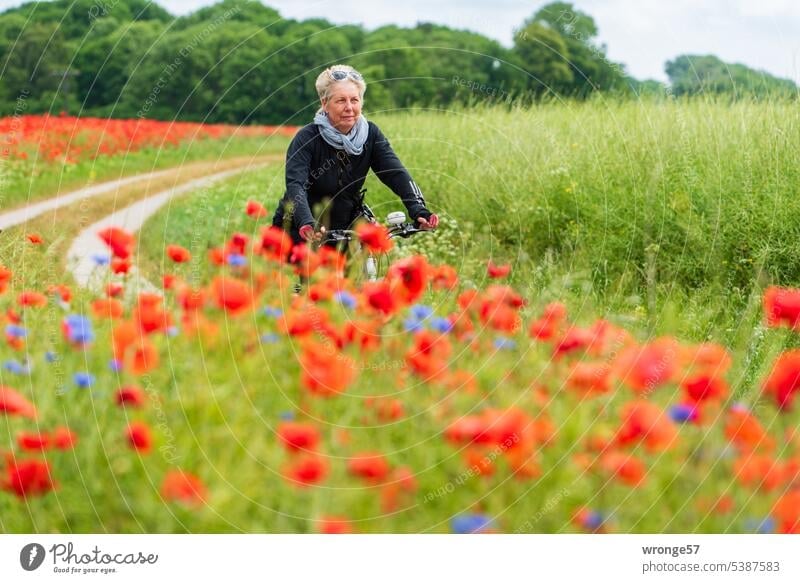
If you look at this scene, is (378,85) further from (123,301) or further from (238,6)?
(123,301)

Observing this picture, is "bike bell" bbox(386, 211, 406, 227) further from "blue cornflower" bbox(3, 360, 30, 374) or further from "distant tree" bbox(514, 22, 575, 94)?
"blue cornflower" bbox(3, 360, 30, 374)

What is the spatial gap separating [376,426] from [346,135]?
5.50 ft

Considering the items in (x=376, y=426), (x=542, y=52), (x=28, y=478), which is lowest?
(x=28, y=478)

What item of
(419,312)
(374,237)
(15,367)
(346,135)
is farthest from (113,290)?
(346,135)

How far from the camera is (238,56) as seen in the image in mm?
3730

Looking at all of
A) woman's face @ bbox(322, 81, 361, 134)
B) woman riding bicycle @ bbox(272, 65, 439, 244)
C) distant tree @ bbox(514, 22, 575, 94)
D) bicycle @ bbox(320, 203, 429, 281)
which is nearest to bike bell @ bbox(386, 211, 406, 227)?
bicycle @ bbox(320, 203, 429, 281)

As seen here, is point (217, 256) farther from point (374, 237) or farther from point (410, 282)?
point (410, 282)

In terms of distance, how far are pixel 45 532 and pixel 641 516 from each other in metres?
1.19

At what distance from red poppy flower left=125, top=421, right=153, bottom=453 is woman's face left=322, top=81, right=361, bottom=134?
176cm

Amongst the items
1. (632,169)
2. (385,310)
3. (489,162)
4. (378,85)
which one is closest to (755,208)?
(632,169)
